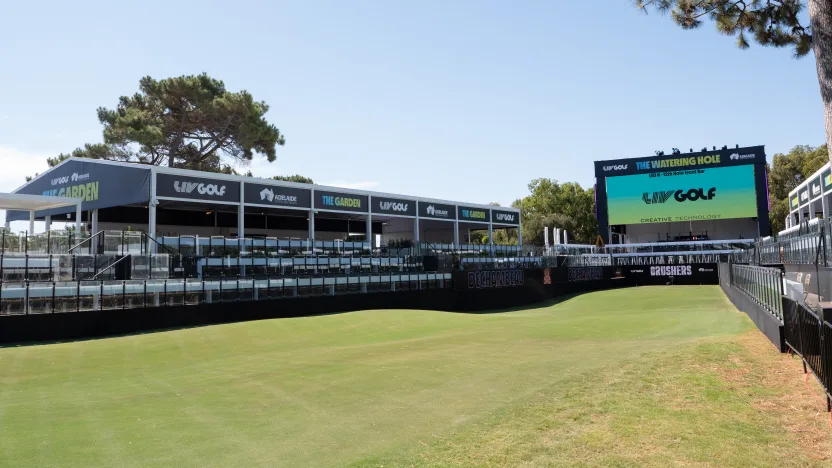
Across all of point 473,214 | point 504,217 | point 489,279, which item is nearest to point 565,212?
point 504,217

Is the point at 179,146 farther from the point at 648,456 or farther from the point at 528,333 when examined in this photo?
the point at 648,456

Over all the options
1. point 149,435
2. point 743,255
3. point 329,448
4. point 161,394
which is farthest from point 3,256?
point 743,255

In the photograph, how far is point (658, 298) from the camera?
39.3 m

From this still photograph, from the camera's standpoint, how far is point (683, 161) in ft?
192

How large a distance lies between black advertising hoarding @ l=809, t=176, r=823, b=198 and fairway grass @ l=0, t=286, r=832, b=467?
35.4 metres

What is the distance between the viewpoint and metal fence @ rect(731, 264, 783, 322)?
13.5m

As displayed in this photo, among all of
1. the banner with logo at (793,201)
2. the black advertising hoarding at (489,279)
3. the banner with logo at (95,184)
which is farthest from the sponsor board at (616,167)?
the banner with logo at (95,184)

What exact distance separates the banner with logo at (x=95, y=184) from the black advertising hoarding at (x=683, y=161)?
45.2 metres

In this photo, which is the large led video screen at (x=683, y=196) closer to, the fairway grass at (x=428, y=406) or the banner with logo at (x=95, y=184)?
the fairway grass at (x=428, y=406)

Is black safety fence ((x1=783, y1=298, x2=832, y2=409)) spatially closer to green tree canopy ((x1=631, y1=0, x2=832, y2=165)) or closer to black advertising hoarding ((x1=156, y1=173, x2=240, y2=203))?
green tree canopy ((x1=631, y1=0, x2=832, y2=165))

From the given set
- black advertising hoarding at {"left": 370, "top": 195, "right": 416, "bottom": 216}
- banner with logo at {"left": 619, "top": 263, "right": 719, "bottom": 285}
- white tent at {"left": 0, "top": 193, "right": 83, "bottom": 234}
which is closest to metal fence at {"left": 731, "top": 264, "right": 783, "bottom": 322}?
black advertising hoarding at {"left": 370, "top": 195, "right": 416, "bottom": 216}

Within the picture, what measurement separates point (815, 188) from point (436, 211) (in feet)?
102

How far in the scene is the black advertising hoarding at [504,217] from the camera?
62562 mm

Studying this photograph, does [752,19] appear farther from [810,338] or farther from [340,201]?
[340,201]
